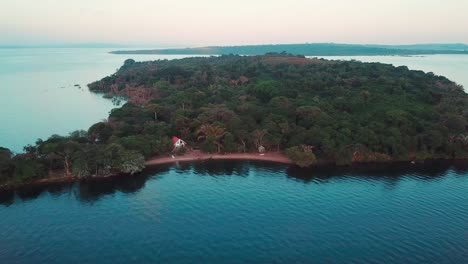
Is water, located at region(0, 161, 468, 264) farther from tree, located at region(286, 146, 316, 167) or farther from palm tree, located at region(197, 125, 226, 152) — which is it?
palm tree, located at region(197, 125, 226, 152)

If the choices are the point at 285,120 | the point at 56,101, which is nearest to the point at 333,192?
the point at 285,120

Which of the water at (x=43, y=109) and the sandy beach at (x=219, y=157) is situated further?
the water at (x=43, y=109)

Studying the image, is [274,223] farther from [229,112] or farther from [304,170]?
[229,112]

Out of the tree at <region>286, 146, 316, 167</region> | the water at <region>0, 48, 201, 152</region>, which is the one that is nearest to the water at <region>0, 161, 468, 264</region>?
the tree at <region>286, 146, 316, 167</region>

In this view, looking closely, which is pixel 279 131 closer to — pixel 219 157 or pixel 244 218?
pixel 219 157

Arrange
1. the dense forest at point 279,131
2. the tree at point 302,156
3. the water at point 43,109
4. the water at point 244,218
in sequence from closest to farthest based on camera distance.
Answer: the water at point 244,218 → the dense forest at point 279,131 → the tree at point 302,156 → the water at point 43,109

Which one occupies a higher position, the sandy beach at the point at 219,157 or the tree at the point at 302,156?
the tree at the point at 302,156

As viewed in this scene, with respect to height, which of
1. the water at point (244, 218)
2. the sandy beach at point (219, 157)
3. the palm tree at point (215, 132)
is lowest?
the water at point (244, 218)

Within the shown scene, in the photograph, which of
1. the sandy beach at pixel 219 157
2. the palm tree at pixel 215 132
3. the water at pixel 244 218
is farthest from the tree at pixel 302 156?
the palm tree at pixel 215 132

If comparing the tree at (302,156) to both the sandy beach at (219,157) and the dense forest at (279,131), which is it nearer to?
the dense forest at (279,131)
